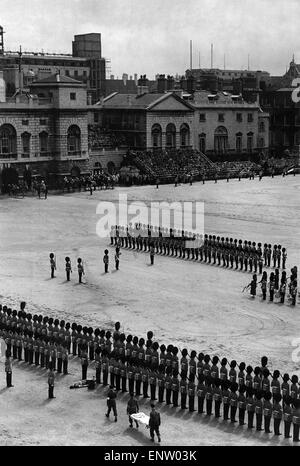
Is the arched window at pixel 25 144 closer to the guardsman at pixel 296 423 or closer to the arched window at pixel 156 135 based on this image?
the arched window at pixel 156 135

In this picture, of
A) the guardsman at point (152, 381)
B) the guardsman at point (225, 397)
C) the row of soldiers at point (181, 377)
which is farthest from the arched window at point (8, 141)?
the guardsman at point (225, 397)

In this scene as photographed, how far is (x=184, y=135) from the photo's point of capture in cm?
8738

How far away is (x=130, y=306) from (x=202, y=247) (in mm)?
10089

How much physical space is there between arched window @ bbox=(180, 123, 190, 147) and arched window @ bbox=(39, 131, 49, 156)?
62.1 ft

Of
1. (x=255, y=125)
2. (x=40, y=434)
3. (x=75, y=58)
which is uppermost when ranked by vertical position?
(x=75, y=58)

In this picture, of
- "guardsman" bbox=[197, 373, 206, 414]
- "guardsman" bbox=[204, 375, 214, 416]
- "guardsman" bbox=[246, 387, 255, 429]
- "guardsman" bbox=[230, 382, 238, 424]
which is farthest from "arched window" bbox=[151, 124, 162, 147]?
"guardsman" bbox=[246, 387, 255, 429]

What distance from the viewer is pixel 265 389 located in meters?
20.0

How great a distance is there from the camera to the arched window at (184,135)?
86.9m

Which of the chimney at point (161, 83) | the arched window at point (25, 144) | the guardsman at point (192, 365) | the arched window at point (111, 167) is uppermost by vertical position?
the chimney at point (161, 83)

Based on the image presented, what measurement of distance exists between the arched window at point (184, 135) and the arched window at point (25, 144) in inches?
834

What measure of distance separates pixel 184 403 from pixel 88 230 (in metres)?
28.3

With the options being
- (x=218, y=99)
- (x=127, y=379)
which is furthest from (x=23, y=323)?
(x=218, y=99)

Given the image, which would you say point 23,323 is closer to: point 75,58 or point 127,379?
point 127,379

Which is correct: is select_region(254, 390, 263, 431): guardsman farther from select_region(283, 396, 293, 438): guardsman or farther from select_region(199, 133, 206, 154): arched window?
select_region(199, 133, 206, 154): arched window
